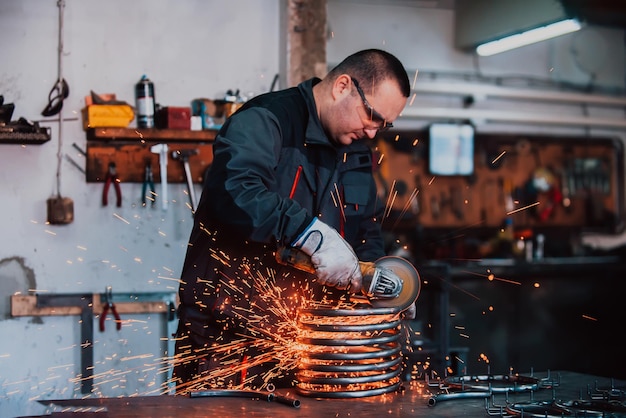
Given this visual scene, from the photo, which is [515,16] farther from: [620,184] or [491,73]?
[620,184]

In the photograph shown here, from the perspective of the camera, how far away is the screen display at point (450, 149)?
21.5 ft

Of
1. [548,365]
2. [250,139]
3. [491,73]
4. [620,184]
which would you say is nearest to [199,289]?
[250,139]

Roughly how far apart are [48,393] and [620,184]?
17.9ft

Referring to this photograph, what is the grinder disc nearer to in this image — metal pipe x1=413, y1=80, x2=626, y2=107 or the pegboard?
the pegboard

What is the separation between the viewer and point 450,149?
661cm

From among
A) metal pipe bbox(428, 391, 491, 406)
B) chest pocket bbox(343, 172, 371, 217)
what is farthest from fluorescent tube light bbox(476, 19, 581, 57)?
metal pipe bbox(428, 391, 491, 406)

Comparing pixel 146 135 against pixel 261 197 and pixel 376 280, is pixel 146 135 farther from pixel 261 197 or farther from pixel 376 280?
pixel 376 280

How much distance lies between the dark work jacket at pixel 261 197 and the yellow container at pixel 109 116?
139cm

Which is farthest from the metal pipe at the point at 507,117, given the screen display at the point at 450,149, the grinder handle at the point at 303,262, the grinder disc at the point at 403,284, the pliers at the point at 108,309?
the grinder handle at the point at 303,262

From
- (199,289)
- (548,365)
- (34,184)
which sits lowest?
(548,365)

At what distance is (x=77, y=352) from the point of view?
4.07 meters

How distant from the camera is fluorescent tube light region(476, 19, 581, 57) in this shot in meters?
5.84

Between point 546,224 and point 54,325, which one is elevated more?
point 546,224

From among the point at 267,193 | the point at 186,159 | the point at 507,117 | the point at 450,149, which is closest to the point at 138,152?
the point at 186,159
